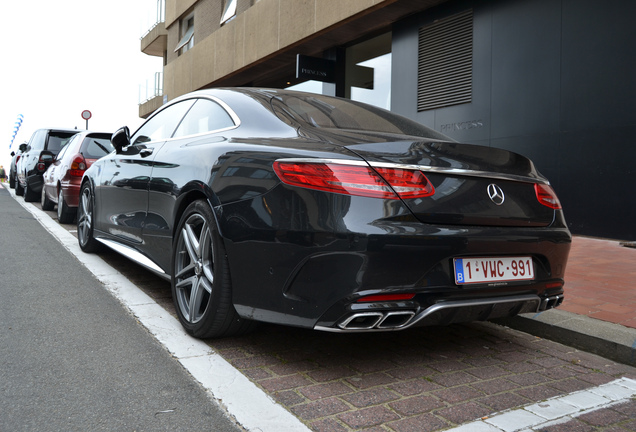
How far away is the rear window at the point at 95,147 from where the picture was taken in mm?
8695

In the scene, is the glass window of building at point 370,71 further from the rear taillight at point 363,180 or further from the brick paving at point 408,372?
the rear taillight at point 363,180

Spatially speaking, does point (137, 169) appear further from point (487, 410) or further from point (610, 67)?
point (610, 67)

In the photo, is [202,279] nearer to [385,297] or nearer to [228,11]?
[385,297]

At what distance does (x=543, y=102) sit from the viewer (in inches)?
336

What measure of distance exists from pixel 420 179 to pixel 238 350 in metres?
1.35

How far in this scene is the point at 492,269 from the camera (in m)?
2.79

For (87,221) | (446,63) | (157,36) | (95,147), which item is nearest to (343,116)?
(87,221)

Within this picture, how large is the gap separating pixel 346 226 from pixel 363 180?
0.72ft

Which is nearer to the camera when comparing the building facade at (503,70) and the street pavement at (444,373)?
the street pavement at (444,373)

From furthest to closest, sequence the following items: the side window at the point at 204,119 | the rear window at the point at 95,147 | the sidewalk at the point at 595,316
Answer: the rear window at the point at 95,147
the side window at the point at 204,119
the sidewalk at the point at 595,316

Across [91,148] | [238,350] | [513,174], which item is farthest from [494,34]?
[238,350]

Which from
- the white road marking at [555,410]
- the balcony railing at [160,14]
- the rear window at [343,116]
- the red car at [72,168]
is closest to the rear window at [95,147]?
the red car at [72,168]

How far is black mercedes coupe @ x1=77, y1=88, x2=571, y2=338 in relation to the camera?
251 centimetres

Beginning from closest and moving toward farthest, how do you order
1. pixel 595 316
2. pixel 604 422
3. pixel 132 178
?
1. pixel 604 422
2. pixel 595 316
3. pixel 132 178
